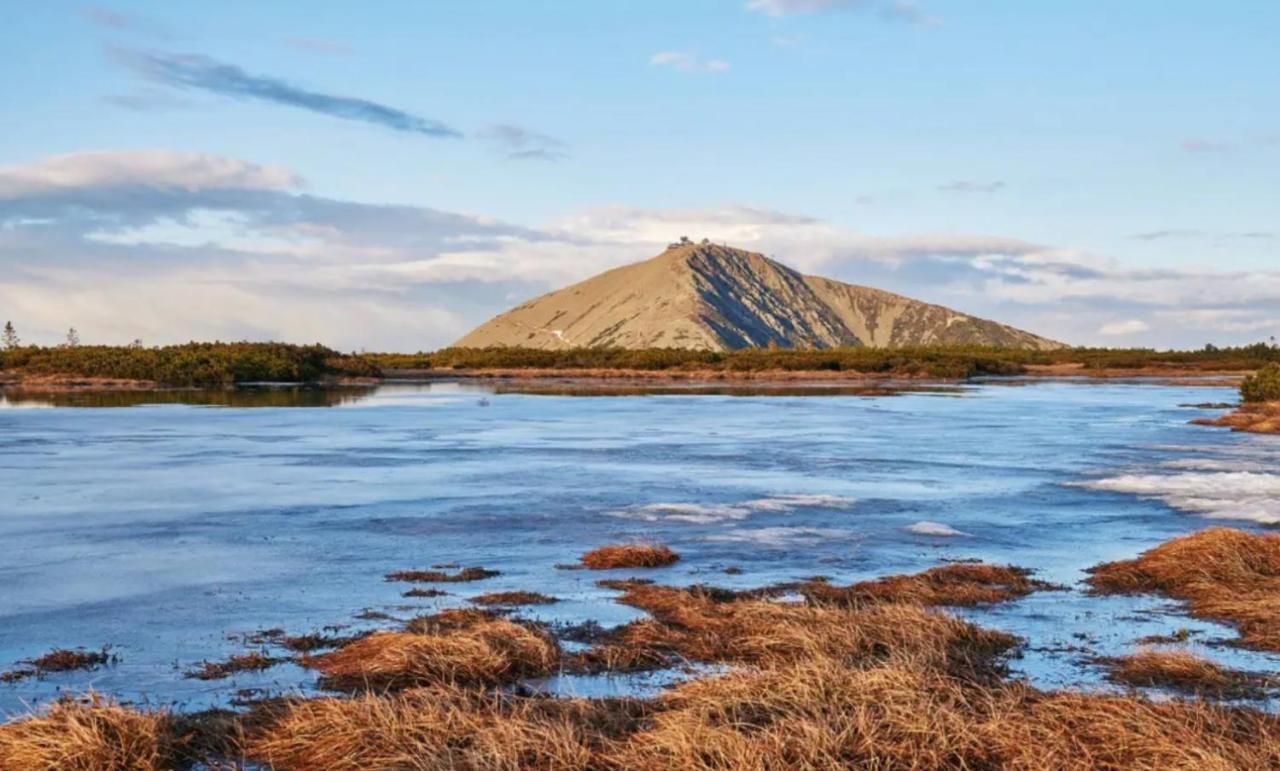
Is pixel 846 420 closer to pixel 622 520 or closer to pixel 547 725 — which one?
pixel 622 520

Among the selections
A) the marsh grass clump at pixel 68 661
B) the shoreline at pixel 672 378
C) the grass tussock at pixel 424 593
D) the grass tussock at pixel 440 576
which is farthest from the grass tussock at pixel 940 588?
the shoreline at pixel 672 378

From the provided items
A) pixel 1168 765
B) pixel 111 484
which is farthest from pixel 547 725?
pixel 111 484

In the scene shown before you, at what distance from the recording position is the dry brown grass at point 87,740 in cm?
942

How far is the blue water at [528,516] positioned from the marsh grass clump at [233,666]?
0.25 meters

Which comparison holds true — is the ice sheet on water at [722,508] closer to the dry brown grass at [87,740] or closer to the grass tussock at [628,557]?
the grass tussock at [628,557]

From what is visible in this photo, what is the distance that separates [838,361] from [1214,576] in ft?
402

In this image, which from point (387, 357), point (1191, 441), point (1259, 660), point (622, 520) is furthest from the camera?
point (387, 357)

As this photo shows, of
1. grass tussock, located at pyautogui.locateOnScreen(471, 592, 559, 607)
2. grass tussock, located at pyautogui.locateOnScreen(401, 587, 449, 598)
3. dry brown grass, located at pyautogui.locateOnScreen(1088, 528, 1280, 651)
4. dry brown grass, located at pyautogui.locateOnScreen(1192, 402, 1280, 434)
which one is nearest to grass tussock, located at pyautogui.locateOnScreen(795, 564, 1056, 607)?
dry brown grass, located at pyautogui.locateOnScreen(1088, 528, 1280, 651)

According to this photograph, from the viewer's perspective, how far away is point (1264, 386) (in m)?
64.6

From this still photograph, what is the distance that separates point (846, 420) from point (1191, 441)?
17.6m

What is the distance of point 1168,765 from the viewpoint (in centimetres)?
937

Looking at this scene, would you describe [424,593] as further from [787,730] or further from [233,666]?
[787,730]

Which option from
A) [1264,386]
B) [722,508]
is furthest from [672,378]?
[722,508]

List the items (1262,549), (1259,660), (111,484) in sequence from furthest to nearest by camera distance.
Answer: (111,484), (1262,549), (1259,660)
